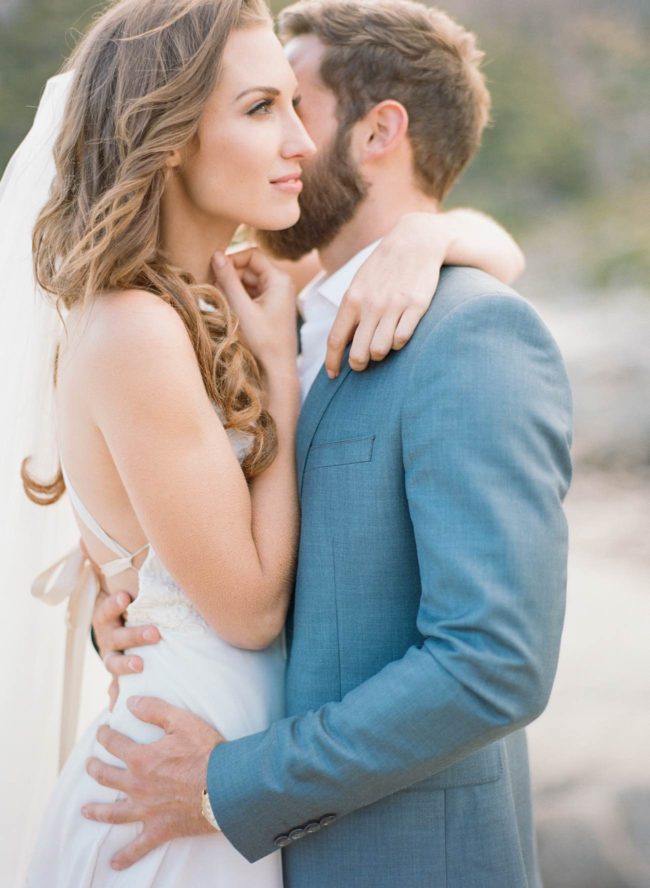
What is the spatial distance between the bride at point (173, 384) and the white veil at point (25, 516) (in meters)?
0.16

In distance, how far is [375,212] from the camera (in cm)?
226

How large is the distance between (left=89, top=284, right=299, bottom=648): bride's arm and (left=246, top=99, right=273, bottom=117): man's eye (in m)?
0.47

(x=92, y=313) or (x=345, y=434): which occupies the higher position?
(x=92, y=313)

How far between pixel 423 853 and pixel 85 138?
1455 mm

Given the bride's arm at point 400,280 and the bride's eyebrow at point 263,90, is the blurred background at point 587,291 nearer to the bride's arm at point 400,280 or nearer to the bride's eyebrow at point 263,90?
the bride's eyebrow at point 263,90

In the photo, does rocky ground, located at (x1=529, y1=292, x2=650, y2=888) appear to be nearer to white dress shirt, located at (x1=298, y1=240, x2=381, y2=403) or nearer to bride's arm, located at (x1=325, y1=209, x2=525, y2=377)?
white dress shirt, located at (x1=298, y1=240, x2=381, y2=403)

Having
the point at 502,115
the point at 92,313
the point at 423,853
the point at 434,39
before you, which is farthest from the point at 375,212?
the point at 502,115

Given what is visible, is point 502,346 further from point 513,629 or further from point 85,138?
point 85,138

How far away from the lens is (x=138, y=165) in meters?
1.78

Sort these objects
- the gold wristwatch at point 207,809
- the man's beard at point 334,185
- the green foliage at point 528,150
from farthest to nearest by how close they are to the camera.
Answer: the green foliage at point 528,150
the man's beard at point 334,185
the gold wristwatch at point 207,809

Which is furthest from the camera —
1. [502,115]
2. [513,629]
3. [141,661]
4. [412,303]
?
[502,115]

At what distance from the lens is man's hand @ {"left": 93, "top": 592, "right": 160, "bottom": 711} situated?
1835 mm

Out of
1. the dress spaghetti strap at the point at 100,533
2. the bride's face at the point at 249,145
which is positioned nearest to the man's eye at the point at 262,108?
the bride's face at the point at 249,145

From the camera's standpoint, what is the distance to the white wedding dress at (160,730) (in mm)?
1681
